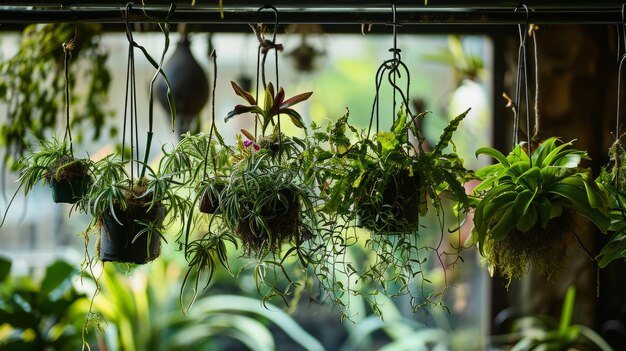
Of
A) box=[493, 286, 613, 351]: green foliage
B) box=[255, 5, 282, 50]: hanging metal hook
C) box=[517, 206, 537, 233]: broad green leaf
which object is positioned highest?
box=[255, 5, 282, 50]: hanging metal hook

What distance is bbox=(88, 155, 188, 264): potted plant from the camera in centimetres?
137

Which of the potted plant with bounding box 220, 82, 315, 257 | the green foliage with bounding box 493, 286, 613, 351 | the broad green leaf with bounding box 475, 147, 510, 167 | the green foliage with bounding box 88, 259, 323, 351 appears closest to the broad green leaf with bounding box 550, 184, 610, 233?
the broad green leaf with bounding box 475, 147, 510, 167

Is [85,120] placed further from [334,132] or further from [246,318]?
[334,132]

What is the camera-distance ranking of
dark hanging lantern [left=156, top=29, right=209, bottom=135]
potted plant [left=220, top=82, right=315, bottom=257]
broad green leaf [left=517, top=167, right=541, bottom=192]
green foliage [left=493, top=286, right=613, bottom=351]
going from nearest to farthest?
potted plant [left=220, top=82, right=315, bottom=257] < broad green leaf [left=517, top=167, right=541, bottom=192] < dark hanging lantern [left=156, top=29, right=209, bottom=135] < green foliage [left=493, top=286, right=613, bottom=351]

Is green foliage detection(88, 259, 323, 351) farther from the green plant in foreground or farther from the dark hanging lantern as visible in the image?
the green plant in foreground

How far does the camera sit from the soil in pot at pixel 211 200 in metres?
1.33

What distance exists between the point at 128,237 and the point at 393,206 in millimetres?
496

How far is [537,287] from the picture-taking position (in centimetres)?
279

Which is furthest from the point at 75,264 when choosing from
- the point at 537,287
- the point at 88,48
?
the point at 537,287

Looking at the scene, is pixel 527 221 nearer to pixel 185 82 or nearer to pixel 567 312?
pixel 185 82

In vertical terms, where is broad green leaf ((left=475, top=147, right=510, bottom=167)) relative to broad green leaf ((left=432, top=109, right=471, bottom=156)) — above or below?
below

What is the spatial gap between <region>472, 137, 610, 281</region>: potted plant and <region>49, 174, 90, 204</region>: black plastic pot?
0.75m

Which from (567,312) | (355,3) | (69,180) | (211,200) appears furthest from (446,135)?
(567,312)

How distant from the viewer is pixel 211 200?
1.33 metres
